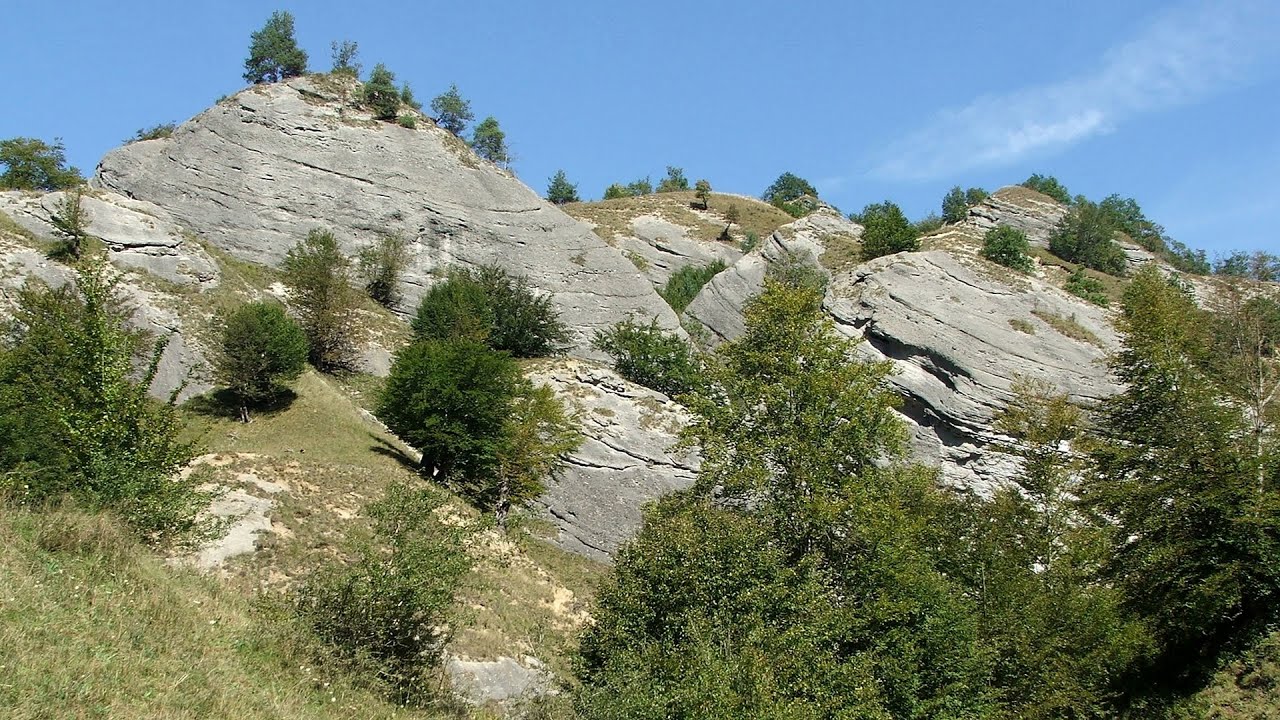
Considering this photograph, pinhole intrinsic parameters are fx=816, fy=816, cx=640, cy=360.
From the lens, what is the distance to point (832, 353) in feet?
68.1

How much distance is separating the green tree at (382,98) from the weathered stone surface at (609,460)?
2823 cm

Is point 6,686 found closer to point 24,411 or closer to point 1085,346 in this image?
point 24,411

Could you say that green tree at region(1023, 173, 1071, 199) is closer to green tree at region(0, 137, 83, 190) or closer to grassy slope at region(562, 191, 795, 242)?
grassy slope at region(562, 191, 795, 242)

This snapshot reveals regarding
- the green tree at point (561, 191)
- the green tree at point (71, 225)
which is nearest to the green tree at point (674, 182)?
the green tree at point (561, 191)

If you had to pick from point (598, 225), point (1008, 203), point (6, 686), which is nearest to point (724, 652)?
point (6, 686)

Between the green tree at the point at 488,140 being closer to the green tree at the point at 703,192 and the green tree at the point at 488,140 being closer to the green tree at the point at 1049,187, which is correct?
the green tree at the point at 703,192

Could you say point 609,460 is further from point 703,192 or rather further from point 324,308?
point 703,192

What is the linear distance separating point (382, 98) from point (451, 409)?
3507cm

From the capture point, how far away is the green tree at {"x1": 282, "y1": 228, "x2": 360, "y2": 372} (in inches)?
1661

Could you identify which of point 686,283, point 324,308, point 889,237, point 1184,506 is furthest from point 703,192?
point 1184,506

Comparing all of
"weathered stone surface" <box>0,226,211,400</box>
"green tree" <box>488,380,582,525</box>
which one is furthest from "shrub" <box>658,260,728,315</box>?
"weathered stone surface" <box>0,226,211,400</box>

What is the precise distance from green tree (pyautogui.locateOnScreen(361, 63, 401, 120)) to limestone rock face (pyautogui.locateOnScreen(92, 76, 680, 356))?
1.60m

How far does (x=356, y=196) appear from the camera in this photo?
2132 inches

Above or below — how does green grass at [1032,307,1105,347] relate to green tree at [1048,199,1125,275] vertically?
below
